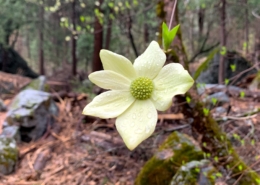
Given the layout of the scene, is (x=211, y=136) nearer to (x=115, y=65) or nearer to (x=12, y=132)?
(x=115, y=65)

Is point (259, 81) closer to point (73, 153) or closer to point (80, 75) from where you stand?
point (73, 153)

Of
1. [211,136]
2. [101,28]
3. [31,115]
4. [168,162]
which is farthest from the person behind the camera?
[101,28]

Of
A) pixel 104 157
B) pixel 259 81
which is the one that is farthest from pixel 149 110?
pixel 259 81

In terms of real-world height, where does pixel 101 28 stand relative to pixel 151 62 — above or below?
below

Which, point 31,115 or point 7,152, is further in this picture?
point 31,115

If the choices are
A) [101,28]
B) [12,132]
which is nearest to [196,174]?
[12,132]
